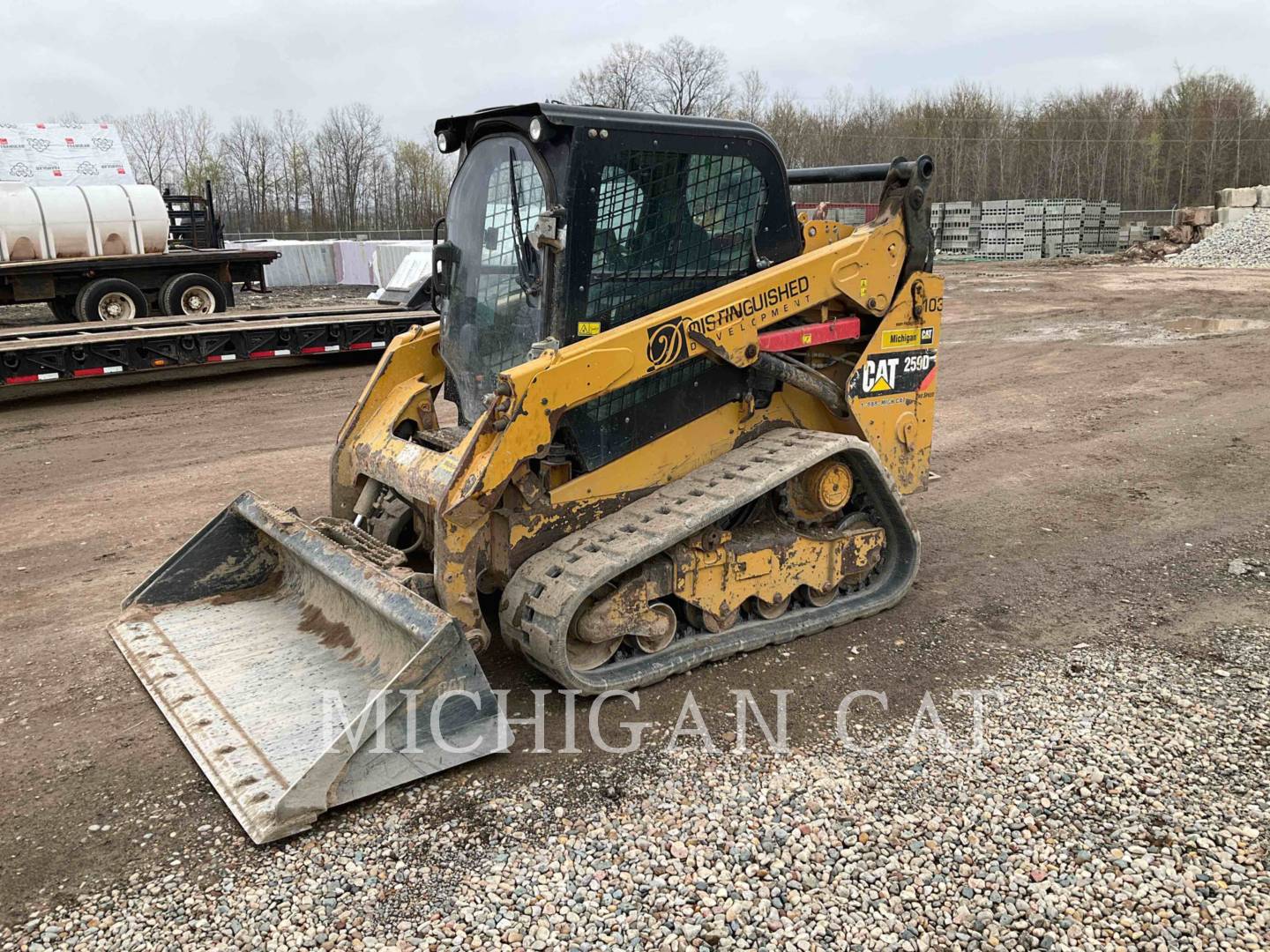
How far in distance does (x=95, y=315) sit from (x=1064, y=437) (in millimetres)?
13968

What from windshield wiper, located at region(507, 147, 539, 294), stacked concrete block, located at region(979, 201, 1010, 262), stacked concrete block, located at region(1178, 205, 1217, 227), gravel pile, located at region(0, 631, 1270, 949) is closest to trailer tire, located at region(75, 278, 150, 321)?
windshield wiper, located at region(507, 147, 539, 294)

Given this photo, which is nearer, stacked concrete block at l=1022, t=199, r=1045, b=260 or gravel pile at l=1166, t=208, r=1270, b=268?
gravel pile at l=1166, t=208, r=1270, b=268

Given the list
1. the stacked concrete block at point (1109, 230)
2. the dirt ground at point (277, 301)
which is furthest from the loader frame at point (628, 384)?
the stacked concrete block at point (1109, 230)

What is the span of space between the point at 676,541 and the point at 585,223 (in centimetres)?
144

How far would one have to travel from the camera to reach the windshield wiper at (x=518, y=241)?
446cm

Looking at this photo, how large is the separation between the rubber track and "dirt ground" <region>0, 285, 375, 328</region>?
13308 mm

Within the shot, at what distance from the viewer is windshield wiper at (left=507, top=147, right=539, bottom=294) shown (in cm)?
446

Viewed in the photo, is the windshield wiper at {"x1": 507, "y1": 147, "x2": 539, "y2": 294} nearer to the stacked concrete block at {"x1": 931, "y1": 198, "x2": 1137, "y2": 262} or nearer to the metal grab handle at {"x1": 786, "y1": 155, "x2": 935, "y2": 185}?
the metal grab handle at {"x1": 786, "y1": 155, "x2": 935, "y2": 185}

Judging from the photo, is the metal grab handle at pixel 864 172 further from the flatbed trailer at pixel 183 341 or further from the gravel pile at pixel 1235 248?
the gravel pile at pixel 1235 248

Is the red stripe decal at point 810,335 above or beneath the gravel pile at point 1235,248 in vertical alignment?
beneath

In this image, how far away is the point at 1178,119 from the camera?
43.9 meters

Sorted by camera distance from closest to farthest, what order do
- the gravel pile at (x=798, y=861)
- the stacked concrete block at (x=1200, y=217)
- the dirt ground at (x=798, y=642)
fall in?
1. the gravel pile at (x=798, y=861)
2. the dirt ground at (x=798, y=642)
3. the stacked concrete block at (x=1200, y=217)

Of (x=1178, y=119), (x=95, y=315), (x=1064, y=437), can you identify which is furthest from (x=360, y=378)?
(x=1178, y=119)

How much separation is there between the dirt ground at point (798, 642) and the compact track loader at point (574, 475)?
0.79 ft
